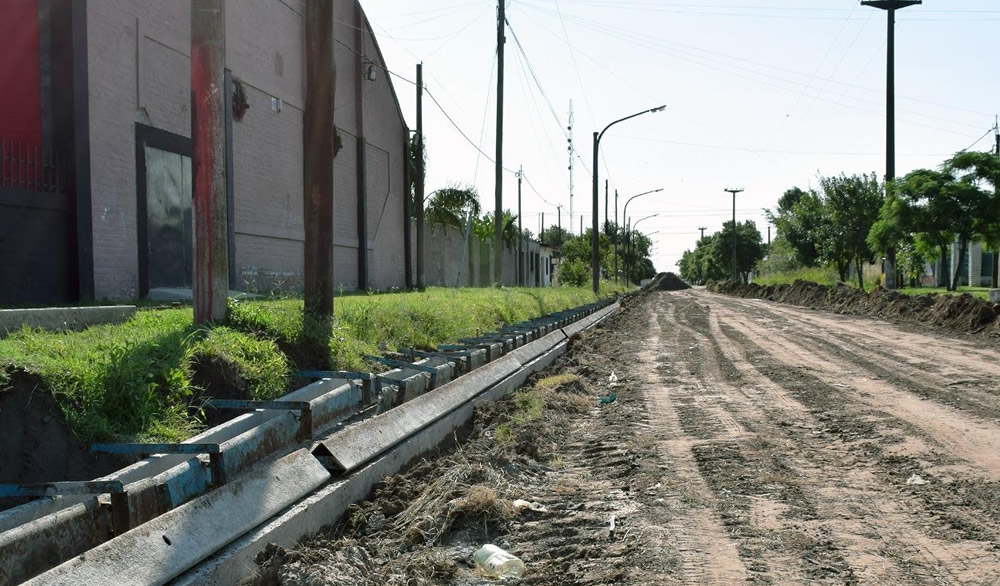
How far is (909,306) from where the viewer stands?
81.9 feet

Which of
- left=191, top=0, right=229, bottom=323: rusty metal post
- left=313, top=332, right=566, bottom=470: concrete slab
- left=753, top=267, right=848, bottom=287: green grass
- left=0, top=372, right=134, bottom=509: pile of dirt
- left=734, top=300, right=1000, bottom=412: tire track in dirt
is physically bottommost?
left=734, top=300, right=1000, bottom=412: tire track in dirt

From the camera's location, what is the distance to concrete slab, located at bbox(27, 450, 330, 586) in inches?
132

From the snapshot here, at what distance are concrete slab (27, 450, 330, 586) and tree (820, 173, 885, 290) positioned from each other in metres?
43.3

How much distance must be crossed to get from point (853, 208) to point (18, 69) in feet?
133

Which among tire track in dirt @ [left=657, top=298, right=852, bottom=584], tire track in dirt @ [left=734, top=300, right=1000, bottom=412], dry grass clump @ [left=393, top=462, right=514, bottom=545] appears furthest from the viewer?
tire track in dirt @ [left=734, top=300, right=1000, bottom=412]

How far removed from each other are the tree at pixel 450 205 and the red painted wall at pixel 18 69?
81.3ft

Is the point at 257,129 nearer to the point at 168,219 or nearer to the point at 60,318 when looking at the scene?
the point at 168,219

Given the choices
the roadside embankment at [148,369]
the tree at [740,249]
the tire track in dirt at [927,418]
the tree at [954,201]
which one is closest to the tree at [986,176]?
the tree at [954,201]

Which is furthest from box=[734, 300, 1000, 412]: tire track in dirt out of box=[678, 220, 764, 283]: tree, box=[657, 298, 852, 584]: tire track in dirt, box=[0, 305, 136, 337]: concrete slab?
box=[678, 220, 764, 283]: tree

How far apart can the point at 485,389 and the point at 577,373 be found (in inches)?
137

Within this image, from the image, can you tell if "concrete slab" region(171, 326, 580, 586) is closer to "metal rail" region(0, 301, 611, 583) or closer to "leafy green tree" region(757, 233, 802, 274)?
"metal rail" region(0, 301, 611, 583)

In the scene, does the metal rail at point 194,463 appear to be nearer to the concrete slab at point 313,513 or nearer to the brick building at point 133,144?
the concrete slab at point 313,513

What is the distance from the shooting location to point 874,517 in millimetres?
5176

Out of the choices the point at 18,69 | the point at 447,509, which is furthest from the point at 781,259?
the point at 447,509
